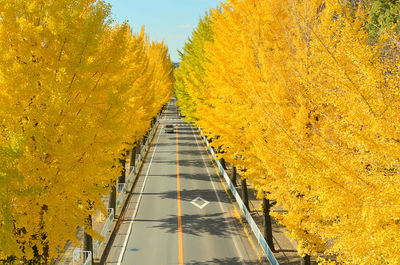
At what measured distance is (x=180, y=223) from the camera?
627 inches

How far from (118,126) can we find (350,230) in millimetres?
5289

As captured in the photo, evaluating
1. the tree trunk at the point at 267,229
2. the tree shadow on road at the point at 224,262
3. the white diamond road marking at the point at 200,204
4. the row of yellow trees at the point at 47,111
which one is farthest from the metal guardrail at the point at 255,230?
the row of yellow trees at the point at 47,111

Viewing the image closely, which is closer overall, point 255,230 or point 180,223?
point 255,230

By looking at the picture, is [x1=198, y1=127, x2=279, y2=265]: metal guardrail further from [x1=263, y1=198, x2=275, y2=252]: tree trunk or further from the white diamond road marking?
the white diamond road marking

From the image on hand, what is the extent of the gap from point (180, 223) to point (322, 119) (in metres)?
10.6

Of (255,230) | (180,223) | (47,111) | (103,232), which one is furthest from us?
(180,223)

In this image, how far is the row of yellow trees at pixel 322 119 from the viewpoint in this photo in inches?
161

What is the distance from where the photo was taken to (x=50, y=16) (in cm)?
564

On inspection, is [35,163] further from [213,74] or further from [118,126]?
[213,74]

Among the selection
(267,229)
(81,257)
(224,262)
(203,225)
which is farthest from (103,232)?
(267,229)

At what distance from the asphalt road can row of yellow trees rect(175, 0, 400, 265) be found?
15.2 ft

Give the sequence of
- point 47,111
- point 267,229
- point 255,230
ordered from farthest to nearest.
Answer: point 255,230 < point 267,229 < point 47,111

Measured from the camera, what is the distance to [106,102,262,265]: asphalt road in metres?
12.8

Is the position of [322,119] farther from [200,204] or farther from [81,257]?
[200,204]
